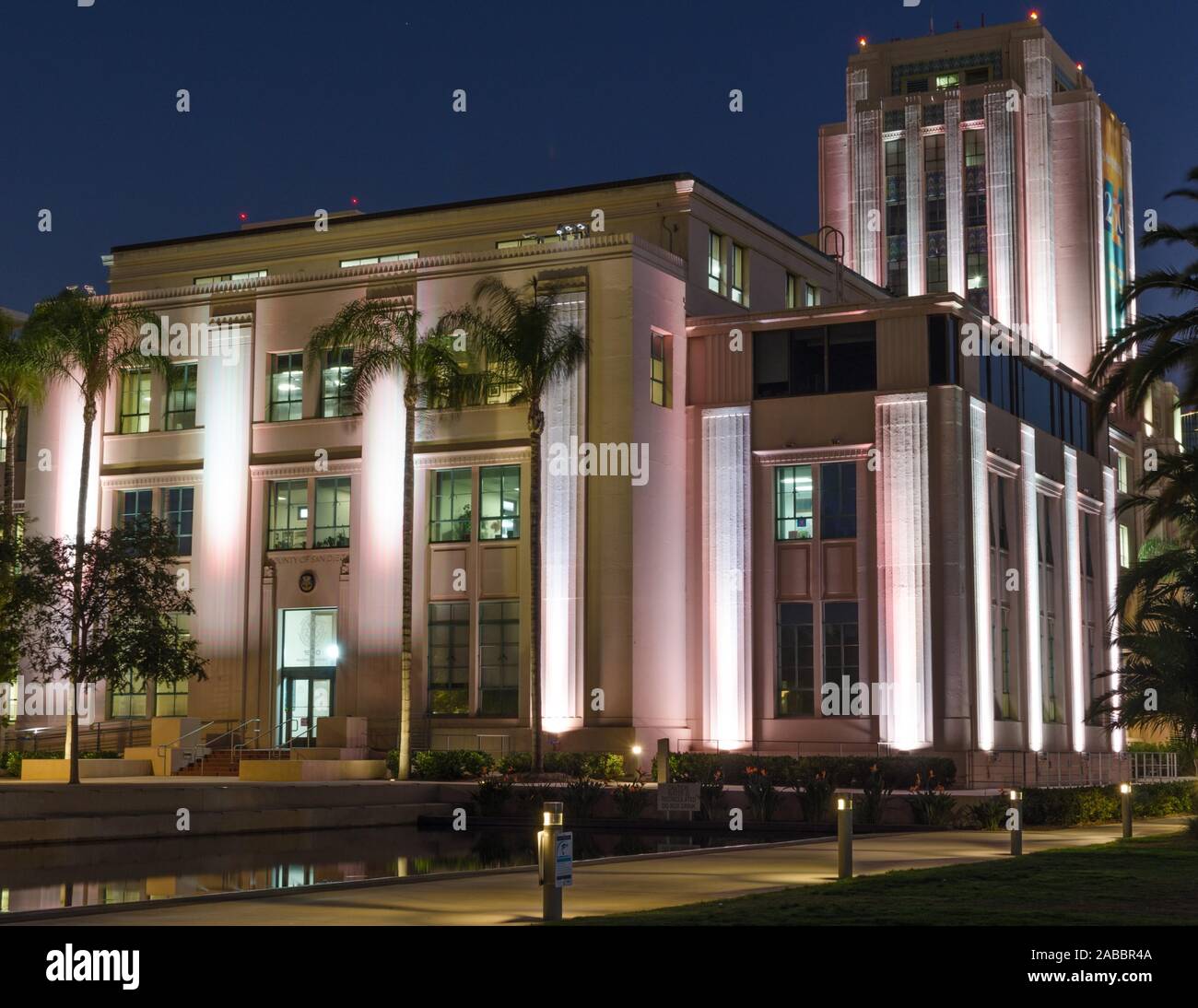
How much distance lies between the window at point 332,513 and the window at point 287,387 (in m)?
2.46

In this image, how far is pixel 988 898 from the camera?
683 inches

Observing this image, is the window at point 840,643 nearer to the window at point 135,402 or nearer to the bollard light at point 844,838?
the window at point 135,402

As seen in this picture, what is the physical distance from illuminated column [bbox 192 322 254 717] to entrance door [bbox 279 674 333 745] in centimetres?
143

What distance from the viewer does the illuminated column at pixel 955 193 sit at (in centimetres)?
9606

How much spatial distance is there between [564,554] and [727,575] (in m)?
5.05

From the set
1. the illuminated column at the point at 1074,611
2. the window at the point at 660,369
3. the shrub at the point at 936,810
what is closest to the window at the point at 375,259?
the window at the point at 660,369

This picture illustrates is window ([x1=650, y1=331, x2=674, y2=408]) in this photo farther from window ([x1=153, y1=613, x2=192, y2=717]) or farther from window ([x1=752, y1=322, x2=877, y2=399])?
window ([x1=153, y1=613, x2=192, y2=717])

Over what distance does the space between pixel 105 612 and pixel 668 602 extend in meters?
15.5

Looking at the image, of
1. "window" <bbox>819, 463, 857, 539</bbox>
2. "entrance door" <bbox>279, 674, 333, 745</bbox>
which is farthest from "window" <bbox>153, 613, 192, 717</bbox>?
"window" <bbox>819, 463, 857, 539</bbox>

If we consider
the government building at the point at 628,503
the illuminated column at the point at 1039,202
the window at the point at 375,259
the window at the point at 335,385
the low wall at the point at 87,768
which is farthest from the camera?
the illuminated column at the point at 1039,202

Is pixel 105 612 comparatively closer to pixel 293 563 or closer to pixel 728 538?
pixel 293 563

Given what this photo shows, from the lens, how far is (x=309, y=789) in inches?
1433

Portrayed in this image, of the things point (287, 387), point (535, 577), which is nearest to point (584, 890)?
point (535, 577)
